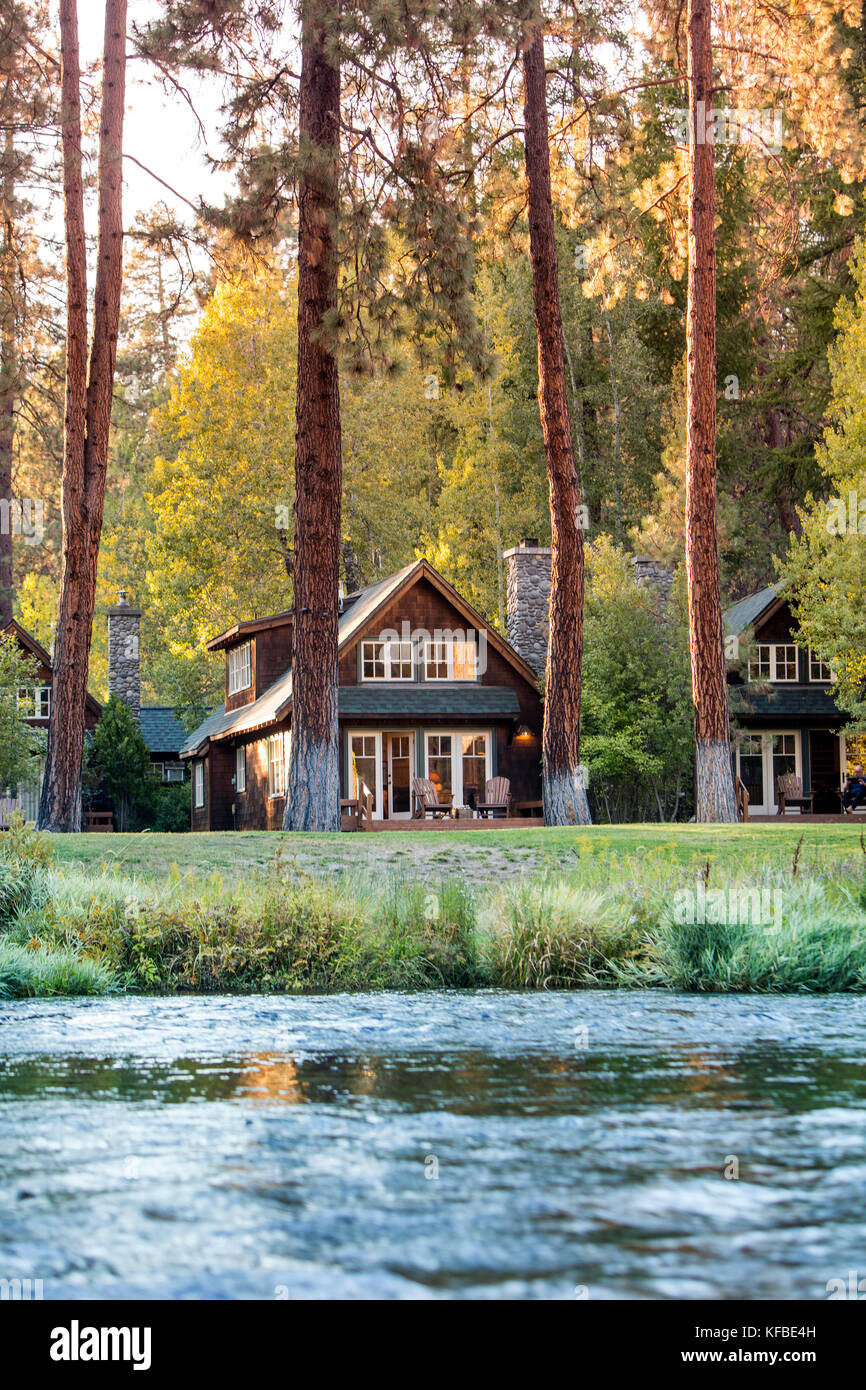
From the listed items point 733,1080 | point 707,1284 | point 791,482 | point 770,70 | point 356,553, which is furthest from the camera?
point 356,553

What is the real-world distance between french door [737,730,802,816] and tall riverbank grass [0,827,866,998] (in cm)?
2374

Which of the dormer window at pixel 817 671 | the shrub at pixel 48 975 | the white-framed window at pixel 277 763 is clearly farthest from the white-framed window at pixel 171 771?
the shrub at pixel 48 975

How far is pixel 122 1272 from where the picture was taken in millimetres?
4707

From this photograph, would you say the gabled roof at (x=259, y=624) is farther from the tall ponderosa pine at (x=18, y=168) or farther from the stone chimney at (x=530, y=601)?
the tall ponderosa pine at (x=18, y=168)

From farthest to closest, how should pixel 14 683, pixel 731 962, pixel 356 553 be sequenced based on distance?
pixel 356 553 < pixel 14 683 < pixel 731 962

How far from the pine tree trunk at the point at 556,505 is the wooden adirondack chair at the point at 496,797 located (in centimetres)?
763

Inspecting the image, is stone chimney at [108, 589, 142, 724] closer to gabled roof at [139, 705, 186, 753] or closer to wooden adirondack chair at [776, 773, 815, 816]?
gabled roof at [139, 705, 186, 753]

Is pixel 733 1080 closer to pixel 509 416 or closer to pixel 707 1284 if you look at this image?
pixel 707 1284

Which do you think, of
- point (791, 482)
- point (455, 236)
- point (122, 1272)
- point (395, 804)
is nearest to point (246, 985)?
point (122, 1272)

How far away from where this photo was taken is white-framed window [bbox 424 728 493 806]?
1339 inches

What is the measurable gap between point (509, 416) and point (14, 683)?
20.0 meters

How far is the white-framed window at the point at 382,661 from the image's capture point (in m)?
34.3

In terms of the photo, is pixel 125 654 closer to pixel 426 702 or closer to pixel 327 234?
pixel 426 702

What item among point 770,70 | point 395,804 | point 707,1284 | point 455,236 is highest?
point 770,70
